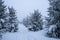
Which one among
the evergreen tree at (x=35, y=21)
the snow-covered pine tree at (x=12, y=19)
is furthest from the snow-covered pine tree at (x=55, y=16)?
the snow-covered pine tree at (x=12, y=19)

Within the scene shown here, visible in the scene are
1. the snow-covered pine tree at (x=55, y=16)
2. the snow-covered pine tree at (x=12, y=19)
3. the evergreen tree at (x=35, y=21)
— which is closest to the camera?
the snow-covered pine tree at (x=55, y=16)

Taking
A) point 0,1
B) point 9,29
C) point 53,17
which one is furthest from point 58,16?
point 9,29

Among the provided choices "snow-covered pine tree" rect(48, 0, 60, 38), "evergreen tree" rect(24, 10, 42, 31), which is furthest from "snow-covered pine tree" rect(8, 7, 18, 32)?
"snow-covered pine tree" rect(48, 0, 60, 38)

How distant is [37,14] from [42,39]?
10775mm

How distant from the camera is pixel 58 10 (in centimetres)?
1284

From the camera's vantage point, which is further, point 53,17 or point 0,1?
point 0,1

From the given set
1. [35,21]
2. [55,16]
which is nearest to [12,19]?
[35,21]

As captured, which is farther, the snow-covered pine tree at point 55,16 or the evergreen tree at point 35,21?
the evergreen tree at point 35,21

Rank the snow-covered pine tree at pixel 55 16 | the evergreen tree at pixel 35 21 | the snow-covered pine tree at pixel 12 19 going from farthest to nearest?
the snow-covered pine tree at pixel 12 19, the evergreen tree at pixel 35 21, the snow-covered pine tree at pixel 55 16

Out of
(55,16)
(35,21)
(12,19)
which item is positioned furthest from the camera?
(12,19)

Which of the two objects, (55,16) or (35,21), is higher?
(55,16)

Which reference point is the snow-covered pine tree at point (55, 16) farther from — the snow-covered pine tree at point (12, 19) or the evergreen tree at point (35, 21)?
the snow-covered pine tree at point (12, 19)

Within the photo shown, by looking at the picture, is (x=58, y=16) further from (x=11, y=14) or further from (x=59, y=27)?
(x=11, y=14)

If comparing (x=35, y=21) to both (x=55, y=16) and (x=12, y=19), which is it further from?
(x=55, y=16)
